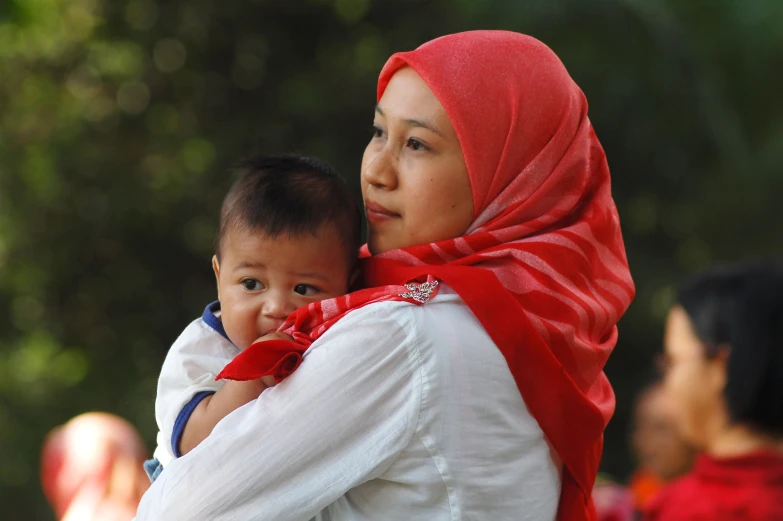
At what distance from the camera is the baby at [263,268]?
5.90ft

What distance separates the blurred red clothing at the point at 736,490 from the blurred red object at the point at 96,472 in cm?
178

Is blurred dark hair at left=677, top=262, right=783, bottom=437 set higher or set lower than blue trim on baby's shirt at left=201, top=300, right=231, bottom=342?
lower

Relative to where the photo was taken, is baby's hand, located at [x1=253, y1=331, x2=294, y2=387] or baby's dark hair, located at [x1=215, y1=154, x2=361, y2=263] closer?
baby's hand, located at [x1=253, y1=331, x2=294, y2=387]

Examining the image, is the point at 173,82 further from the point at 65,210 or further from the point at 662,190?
the point at 662,190

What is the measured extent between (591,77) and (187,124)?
8.04ft

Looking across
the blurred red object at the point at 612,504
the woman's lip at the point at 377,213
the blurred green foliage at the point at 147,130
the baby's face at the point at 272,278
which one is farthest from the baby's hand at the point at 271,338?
the blurred green foliage at the point at 147,130

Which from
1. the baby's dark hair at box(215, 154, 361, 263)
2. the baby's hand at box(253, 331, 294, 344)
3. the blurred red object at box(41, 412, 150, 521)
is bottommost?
the blurred red object at box(41, 412, 150, 521)

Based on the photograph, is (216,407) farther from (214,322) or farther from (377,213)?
(377,213)

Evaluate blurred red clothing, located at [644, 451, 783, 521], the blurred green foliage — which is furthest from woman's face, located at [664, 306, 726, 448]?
the blurred green foliage

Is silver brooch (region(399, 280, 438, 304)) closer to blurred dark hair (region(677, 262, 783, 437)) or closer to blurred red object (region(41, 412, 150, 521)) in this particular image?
blurred dark hair (region(677, 262, 783, 437))

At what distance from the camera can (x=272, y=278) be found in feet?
5.96

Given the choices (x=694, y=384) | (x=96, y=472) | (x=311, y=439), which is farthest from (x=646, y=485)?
(x=311, y=439)

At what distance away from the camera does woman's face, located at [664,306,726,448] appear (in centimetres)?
288

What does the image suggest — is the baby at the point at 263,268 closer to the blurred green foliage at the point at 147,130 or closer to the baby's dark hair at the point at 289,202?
the baby's dark hair at the point at 289,202
